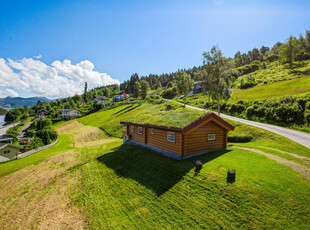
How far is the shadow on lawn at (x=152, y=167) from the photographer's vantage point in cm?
1109

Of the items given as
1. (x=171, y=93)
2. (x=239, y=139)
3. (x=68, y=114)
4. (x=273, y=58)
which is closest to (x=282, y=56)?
(x=273, y=58)

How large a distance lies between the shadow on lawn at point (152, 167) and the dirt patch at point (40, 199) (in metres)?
4.15

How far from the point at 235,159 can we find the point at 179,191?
5.96 meters

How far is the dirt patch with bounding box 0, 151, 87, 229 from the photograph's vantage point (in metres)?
9.10

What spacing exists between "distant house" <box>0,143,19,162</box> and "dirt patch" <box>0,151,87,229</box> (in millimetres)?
12494

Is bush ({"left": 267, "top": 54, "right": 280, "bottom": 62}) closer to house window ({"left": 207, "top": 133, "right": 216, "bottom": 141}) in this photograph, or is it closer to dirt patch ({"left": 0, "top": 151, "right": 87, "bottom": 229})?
house window ({"left": 207, "top": 133, "right": 216, "bottom": 141})

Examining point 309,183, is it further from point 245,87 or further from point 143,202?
point 245,87

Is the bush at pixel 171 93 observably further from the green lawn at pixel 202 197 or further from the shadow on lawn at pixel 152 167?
the green lawn at pixel 202 197

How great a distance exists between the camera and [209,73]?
91.5 ft

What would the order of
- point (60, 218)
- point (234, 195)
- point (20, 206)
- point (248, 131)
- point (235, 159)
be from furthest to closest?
1. point (248, 131)
2. point (235, 159)
3. point (20, 206)
4. point (60, 218)
5. point (234, 195)

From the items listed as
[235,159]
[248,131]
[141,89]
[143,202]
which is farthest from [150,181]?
[141,89]

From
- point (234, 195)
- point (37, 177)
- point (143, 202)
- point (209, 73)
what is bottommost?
point (37, 177)

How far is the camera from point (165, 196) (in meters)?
9.57

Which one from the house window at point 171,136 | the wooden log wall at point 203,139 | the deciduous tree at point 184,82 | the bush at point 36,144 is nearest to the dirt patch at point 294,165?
the wooden log wall at point 203,139
